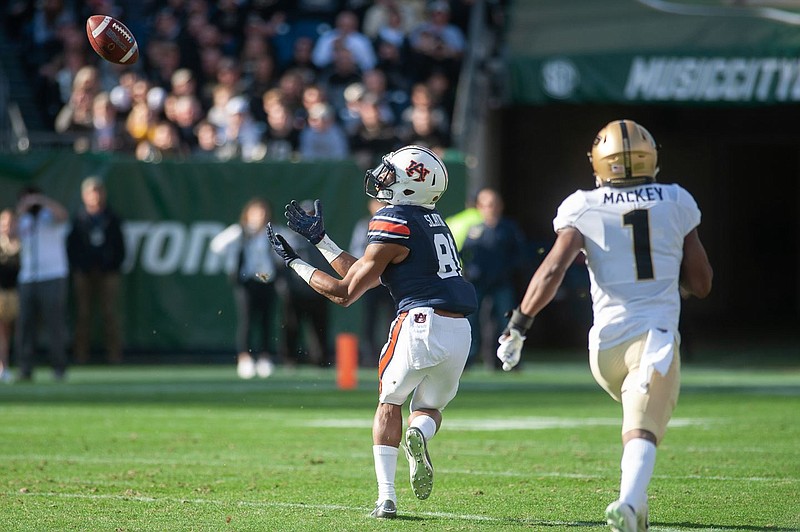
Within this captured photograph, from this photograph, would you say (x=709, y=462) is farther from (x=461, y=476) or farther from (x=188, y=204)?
(x=188, y=204)

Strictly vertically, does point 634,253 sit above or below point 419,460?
above

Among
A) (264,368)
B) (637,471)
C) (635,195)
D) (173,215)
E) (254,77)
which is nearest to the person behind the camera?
(637,471)

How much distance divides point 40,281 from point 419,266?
9334 millimetres

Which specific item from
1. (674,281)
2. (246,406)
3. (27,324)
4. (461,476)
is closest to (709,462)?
(461,476)

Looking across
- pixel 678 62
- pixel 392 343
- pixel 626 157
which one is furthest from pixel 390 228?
pixel 678 62

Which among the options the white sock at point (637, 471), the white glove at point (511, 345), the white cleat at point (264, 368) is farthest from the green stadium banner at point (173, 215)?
the white sock at point (637, 471)

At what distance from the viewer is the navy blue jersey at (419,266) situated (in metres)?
6.93

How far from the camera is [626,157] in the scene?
20.4 ft

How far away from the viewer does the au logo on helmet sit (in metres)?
7.06

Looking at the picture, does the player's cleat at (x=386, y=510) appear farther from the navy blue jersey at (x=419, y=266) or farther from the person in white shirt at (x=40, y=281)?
the person in white shirt at (x=40, y=281)

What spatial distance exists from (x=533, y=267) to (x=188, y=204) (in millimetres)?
4512

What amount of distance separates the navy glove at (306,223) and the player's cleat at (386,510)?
137 centimetres

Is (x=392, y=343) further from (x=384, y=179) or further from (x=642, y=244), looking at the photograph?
(x=642, y=244)

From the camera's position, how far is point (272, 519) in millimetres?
6805
